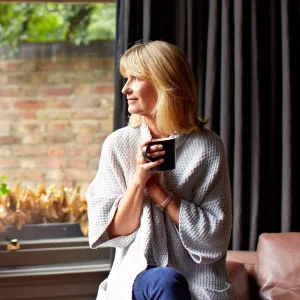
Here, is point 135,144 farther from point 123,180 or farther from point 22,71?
point 22,71

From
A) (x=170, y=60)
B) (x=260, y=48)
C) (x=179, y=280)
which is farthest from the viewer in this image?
(x=260, y=48)

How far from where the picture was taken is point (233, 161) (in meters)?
3.04

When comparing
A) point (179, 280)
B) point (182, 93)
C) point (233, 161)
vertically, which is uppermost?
point (182, 93)

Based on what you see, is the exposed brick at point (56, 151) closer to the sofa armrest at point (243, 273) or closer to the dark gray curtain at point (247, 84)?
the dark gray curtain at point (247, 84)

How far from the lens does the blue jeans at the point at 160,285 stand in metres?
1.91

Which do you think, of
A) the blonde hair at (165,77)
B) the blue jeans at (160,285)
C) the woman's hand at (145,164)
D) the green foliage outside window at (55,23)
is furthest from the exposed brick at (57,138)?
the blue jeans at (160,285)

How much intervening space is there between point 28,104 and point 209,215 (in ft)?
4.52

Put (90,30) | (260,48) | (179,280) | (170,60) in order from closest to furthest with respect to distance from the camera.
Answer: (179,280)
(170,60)
(260,48)
(90,30)

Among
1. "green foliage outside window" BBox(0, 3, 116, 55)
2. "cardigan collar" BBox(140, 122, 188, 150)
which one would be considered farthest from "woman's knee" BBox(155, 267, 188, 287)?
"green foliage outside window" BBox(0, 3, 116, 55)

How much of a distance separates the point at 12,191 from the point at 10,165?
13cm

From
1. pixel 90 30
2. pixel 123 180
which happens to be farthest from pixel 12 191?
pixel 123 180

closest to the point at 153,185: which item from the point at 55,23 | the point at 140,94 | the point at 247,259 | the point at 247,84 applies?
the point at 140,94

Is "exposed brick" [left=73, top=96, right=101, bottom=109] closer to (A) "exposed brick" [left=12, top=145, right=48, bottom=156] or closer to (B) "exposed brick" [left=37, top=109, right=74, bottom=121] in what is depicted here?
(B) "exposed brick" [left=37, top=109, right=74, bottom=121]

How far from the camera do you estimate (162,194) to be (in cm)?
212
